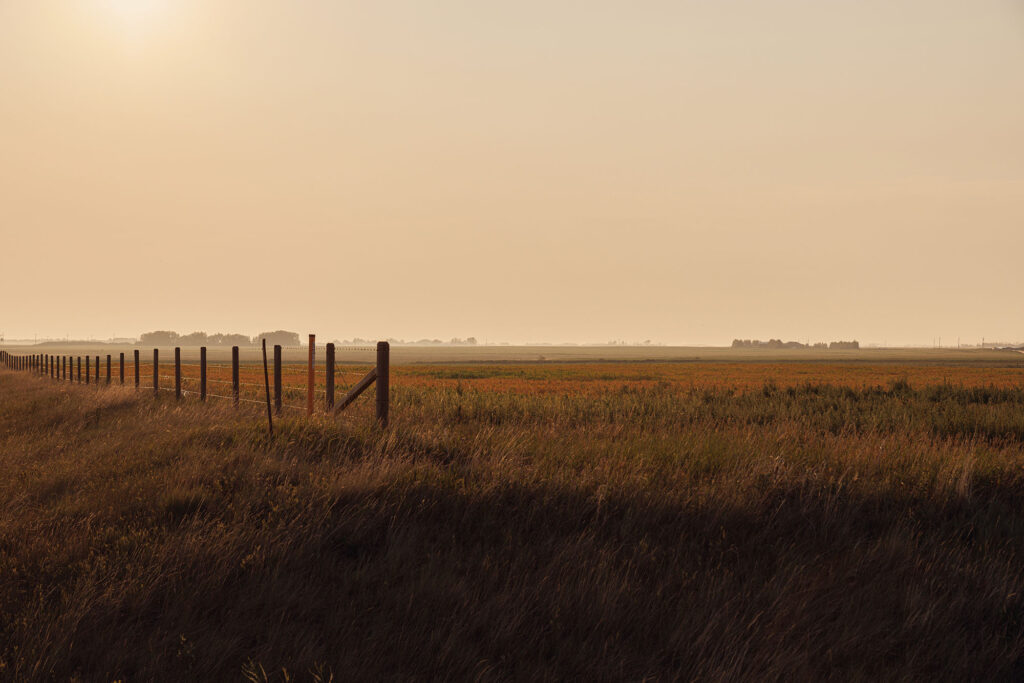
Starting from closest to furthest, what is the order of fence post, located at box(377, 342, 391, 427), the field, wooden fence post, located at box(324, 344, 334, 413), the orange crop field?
the field, fence post, located at box(377, 342, 391, 427), wooden fence post, located at box(324, 344, 334, 413), the orange crop field

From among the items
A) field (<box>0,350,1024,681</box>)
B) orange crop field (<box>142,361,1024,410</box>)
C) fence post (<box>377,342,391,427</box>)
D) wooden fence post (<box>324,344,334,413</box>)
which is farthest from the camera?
orange crop field (<box>142,361,1024,410</box>)

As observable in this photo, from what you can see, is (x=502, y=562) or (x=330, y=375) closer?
(x=502, y=562)

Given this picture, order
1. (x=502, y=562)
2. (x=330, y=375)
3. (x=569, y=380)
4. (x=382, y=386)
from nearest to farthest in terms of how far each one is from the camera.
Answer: (x=502, y=562)
(x=382, y=386)
(x=330, y=375)
(x=569, y=380)

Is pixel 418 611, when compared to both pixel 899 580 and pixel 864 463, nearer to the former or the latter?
pixel 899 580

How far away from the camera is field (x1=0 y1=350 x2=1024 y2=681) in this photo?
4.24 metres

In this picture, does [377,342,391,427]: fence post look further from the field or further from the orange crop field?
the orange crop field

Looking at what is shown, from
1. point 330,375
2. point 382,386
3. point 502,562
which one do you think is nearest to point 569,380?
point 330,375

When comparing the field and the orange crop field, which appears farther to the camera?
the orange crop field

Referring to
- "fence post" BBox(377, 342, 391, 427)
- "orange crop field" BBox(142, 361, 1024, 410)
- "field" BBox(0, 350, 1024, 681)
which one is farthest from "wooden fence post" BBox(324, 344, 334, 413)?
"field" BBox(0, 350, 1024, 681)

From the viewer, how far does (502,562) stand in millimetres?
5293

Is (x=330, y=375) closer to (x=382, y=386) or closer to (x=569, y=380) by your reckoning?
(x=382, y=386)

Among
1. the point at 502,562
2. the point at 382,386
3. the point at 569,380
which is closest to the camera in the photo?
the point at 502,562

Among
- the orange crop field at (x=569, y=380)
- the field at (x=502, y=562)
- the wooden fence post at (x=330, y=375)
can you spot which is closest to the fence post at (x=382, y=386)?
the field at (x=502, y=562)

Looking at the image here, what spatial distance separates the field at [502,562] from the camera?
424 centimetres
